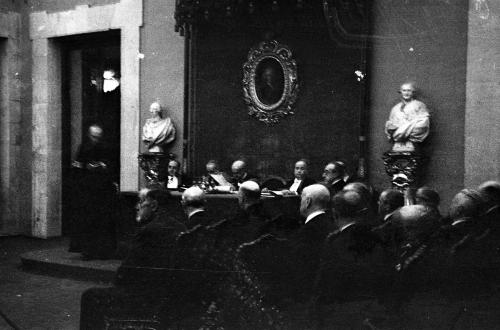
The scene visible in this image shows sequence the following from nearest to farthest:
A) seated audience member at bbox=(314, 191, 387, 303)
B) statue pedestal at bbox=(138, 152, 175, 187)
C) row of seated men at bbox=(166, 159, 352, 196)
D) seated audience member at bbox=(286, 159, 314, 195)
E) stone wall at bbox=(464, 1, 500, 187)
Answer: seated audience member at bbox=(314, 191, 387, 303)
stone wall at bbox=(464, 1, 500, 187)
row of seated men at bbox=(166, 159, 352, 196)
seated audience member at bbox=(286, 159, 314, 195)
statue pedestal at bbox=(138, 152, 175, 187)

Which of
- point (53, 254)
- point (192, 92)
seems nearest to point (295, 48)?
point (192, 92)

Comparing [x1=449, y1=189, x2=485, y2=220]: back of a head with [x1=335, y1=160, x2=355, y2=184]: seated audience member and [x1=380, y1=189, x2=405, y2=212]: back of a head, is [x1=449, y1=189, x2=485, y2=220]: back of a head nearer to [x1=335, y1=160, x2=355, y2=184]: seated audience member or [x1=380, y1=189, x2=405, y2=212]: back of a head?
[x1=380, y1=189, x2=405, y2=212]: back of a head

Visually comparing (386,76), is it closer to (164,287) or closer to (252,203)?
(252,203)

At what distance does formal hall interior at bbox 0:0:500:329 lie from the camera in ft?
12.7

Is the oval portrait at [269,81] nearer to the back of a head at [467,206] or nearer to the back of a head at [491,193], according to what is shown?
the back of a head at [491,193]

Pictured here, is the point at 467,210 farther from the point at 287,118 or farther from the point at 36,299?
the point at 287,118

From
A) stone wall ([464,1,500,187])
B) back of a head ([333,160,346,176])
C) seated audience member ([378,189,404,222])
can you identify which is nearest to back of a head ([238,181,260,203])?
seated audience member ([378,189,404,222])

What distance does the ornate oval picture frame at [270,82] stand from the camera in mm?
10312

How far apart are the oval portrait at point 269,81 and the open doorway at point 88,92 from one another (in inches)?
118

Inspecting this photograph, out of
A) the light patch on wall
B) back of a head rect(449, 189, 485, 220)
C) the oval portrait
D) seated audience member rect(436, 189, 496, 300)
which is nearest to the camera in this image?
seated audience member rect(436, 189, 496, 300)

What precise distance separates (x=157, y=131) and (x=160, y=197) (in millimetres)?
6010

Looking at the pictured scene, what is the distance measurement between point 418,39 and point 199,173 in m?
3.99

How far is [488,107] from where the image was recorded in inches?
330

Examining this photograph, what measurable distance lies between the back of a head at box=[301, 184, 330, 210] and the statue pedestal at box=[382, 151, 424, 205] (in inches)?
167
